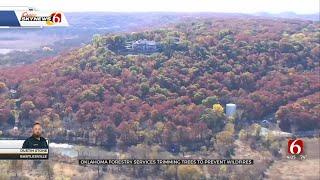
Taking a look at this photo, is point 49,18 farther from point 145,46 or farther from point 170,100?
point 145,46

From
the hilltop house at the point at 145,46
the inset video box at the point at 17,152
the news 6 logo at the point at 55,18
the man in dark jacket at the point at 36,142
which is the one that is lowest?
the hilltop house at the point at 145,46

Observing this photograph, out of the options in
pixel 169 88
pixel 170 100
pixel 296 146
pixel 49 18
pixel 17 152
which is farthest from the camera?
pixel 169 88

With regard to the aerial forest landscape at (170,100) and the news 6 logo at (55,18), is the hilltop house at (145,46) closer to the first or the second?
the aerial forest landscape at (170,100)

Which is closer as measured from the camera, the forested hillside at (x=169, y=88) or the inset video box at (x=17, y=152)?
the inset video box at (x=17, y=152)

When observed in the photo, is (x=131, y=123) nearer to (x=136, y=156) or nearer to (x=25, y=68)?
(x=136, y=156)

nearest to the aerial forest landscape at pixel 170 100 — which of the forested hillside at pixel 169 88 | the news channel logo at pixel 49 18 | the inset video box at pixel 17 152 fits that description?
the forested hillside at pixel 169 88

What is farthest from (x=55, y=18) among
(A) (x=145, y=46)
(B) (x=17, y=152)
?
(A) (x=145, y=46)
